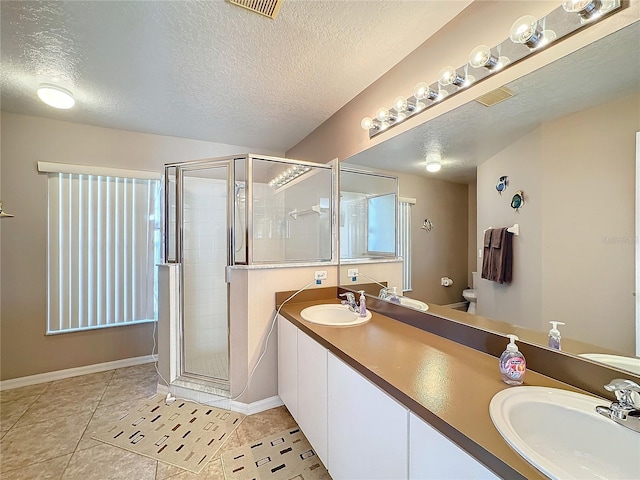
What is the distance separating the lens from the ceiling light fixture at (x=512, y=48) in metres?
0.94

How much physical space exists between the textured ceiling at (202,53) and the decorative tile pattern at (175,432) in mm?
2511

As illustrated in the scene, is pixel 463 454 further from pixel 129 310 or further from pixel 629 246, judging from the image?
pixel 129 310

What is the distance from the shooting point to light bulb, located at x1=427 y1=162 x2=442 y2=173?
1.57 meters

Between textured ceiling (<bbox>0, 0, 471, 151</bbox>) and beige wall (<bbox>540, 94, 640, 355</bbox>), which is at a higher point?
textured ceiling (<bbox>0, 0, 471, 151</bbox>)

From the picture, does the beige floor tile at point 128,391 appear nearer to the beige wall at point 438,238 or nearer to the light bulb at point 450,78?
the beige wall at point 438,238

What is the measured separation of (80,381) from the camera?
252cm

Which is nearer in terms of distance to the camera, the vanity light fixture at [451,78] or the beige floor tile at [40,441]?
the vanity light fixture at [451,78]

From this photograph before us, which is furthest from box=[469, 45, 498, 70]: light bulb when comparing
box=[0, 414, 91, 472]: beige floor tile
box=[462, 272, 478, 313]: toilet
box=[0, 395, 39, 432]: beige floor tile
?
box=[0, 395, 39, 432]: beige floor tile

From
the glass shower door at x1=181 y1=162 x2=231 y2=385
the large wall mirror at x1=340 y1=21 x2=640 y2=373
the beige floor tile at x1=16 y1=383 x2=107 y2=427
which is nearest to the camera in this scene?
the large wall mirror at x1=340 y1=21 x2=640 y2=373

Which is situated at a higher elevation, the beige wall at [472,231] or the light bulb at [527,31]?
the light bulb at [527,31]

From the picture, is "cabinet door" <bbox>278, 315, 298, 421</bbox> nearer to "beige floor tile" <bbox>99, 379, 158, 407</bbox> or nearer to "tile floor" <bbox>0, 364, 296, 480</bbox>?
"tile floor" <bbox>0, 364, 296, 480</bbox>

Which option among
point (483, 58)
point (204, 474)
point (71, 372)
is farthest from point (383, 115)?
point (71, 372)

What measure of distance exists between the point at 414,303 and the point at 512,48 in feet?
4.41

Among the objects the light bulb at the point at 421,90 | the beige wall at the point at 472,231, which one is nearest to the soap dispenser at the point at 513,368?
the beige wall at the point at 472,231
